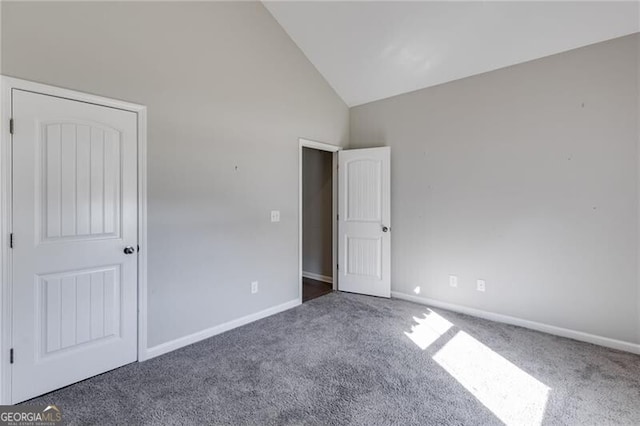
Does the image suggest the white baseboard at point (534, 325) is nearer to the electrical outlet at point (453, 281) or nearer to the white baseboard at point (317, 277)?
the electrical outlet at point (453, 281)

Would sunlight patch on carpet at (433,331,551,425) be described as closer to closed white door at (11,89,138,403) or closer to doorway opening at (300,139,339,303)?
doorway opening at (300,139,339,303)

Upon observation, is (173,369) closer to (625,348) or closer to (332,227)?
(332,227)

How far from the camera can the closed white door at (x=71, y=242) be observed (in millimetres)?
1954

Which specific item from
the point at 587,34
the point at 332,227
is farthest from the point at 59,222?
the point at 587,34

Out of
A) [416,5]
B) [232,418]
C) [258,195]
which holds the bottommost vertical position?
[232,418]

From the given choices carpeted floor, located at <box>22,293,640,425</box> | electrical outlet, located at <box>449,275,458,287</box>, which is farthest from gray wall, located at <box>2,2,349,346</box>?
electrical outlet, located at <box>449,275,458,287</box>

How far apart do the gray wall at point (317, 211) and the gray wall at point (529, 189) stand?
1233 mm

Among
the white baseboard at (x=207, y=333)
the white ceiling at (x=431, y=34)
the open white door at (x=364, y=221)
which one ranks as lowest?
the white baseboard at (x=207, y=333)

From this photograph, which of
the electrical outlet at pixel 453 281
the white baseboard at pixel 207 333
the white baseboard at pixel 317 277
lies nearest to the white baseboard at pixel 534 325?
the electrical outlet at pixel 453 281

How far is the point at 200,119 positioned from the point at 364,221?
2363 mm

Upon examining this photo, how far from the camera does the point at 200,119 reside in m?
2.78

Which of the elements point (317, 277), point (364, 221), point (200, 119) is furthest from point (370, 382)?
point (317, 277)

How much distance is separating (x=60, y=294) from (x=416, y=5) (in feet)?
12.0

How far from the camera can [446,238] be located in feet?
11.9
